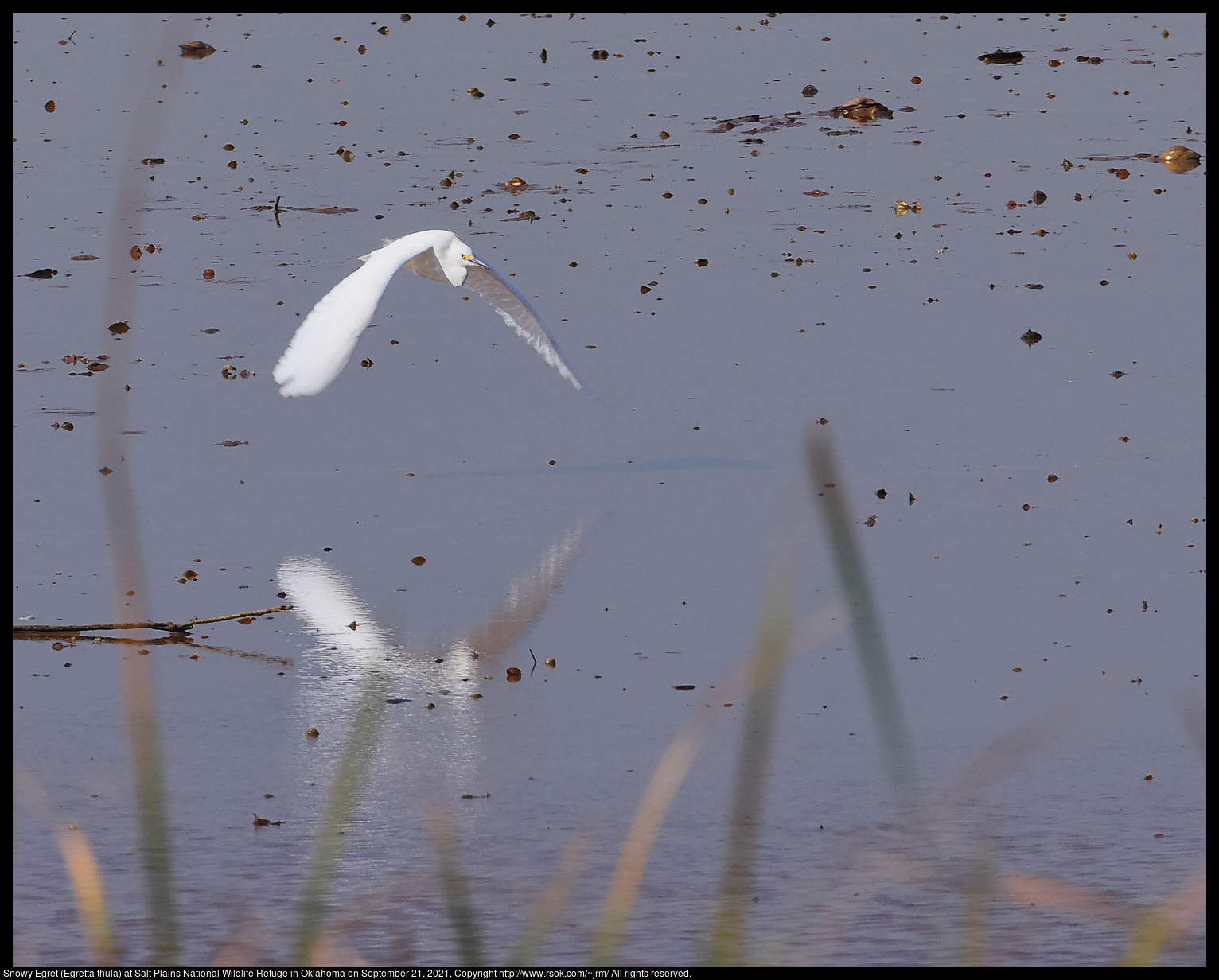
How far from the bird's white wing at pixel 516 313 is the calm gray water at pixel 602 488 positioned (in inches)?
Answer: 20.7

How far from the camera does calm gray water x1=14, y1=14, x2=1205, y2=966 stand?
470cm

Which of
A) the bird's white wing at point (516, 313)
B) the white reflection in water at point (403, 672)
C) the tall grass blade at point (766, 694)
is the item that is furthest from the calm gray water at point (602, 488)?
the tall grass blade at point (766, 694)

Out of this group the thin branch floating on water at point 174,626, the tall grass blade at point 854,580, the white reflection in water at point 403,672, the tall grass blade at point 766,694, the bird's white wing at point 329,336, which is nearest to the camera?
the tall grass blade at point 854,580

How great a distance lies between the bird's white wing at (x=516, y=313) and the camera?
8430mm

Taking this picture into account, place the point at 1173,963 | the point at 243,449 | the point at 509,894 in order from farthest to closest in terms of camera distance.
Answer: the point at 243,449 → the point at 509,894 → the point at 1173,963

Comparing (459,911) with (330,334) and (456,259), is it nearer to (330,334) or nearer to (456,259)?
(330,334)

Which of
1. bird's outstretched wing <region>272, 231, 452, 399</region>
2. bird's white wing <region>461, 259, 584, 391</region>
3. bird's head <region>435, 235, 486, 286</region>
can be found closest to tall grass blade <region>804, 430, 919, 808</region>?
bird's outstretched wing <region>272, 231, 452, 399</region>

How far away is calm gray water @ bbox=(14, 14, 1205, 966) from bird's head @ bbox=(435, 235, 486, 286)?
0.91m

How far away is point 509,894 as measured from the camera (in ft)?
14.7

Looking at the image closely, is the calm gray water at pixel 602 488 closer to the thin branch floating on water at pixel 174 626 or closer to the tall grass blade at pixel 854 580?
the thin branch floating on water at pixel 174 626

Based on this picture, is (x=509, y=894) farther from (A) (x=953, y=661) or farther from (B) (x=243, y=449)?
(B) (x=243, y=449)

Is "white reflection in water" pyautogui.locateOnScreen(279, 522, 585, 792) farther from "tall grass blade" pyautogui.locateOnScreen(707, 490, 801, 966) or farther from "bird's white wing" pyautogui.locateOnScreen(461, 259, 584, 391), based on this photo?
"tall grass blade" pyautogui.locateOnScreen(707, 490, 801, 966)

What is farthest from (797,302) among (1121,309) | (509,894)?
(509,894)

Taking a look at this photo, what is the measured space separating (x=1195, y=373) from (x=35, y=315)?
6.85 meters
